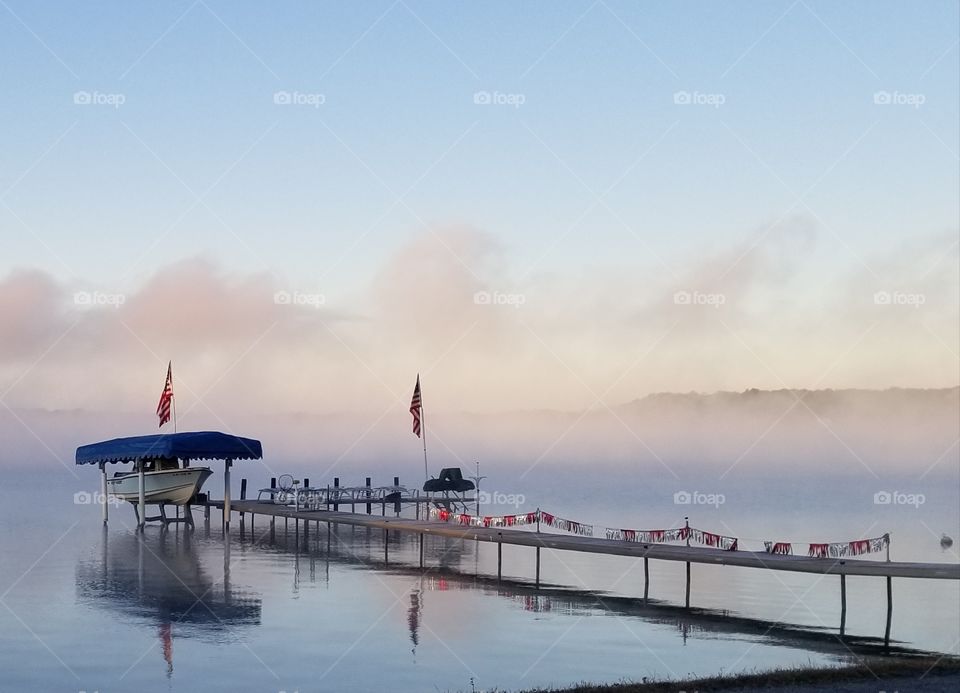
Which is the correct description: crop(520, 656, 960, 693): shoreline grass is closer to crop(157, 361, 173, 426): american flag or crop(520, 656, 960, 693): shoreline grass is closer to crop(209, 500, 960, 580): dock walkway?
crop(209, 500, 960, 580): dock walkway

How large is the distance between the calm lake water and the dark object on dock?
17747 mm

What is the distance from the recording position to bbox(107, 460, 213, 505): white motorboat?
62750 mm

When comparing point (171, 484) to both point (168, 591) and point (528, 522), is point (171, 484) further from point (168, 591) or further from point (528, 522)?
point (528, 522)

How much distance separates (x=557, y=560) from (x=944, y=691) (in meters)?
31.9

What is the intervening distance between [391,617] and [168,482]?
112ft

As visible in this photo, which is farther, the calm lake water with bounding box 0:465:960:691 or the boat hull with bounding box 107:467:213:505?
the boat hull with bounding box 107:467:213:505

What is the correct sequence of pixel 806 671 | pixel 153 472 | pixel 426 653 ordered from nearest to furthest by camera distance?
1. pixel 806 671
2. pixel 426 653
3. pixel 153 472

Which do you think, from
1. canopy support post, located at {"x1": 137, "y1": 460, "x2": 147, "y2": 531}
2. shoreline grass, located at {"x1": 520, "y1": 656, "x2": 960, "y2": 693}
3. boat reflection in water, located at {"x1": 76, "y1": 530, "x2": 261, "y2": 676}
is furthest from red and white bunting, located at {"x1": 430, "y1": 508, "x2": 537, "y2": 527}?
shoreline grass, located at {"x1": 520, "y1": 656, "x2": 960, "y2": 693}

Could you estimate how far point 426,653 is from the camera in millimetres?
26953

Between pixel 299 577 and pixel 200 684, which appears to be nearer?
pixel 200 684

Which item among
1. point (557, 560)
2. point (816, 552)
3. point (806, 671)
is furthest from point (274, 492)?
point (806, 671)

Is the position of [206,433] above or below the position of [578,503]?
above

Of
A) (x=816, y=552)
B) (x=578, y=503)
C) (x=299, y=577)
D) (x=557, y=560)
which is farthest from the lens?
(x=578, y=503)

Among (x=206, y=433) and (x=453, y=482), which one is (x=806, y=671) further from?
(x=453, y=482)
